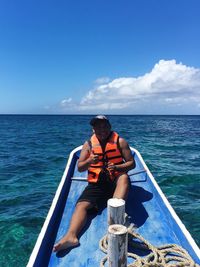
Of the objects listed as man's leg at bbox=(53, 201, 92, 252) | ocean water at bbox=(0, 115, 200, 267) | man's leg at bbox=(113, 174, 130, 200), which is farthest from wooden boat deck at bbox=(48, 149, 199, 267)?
ocean water at bbox=(0, 115, 200, 267)

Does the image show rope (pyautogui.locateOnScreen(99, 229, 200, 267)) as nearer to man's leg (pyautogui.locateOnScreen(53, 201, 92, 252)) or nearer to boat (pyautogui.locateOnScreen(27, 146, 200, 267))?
boat (pyautogui.locateOnScreen(27, 146, 200, 267))

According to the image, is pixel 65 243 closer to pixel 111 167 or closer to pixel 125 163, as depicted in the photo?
pixel 111 167

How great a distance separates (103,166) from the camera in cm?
541

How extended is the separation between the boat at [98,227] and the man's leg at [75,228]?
98 millimetres

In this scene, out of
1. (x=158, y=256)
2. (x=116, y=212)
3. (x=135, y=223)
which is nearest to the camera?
(x=116, y=212)

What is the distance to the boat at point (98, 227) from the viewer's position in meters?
3.93

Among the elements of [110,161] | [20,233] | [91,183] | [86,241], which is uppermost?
[110,161]

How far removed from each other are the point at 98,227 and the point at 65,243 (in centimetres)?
82

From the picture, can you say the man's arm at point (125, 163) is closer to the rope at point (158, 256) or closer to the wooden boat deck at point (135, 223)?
the wooden boat deck at point (135, 223)

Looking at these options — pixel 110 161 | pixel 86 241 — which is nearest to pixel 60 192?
pixel 110 161

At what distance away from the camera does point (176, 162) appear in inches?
600

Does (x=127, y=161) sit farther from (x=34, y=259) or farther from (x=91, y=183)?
(x=34, y=259)

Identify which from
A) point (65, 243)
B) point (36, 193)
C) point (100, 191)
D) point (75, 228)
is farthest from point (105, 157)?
point (36, 193)

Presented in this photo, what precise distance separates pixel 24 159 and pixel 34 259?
539 inches
